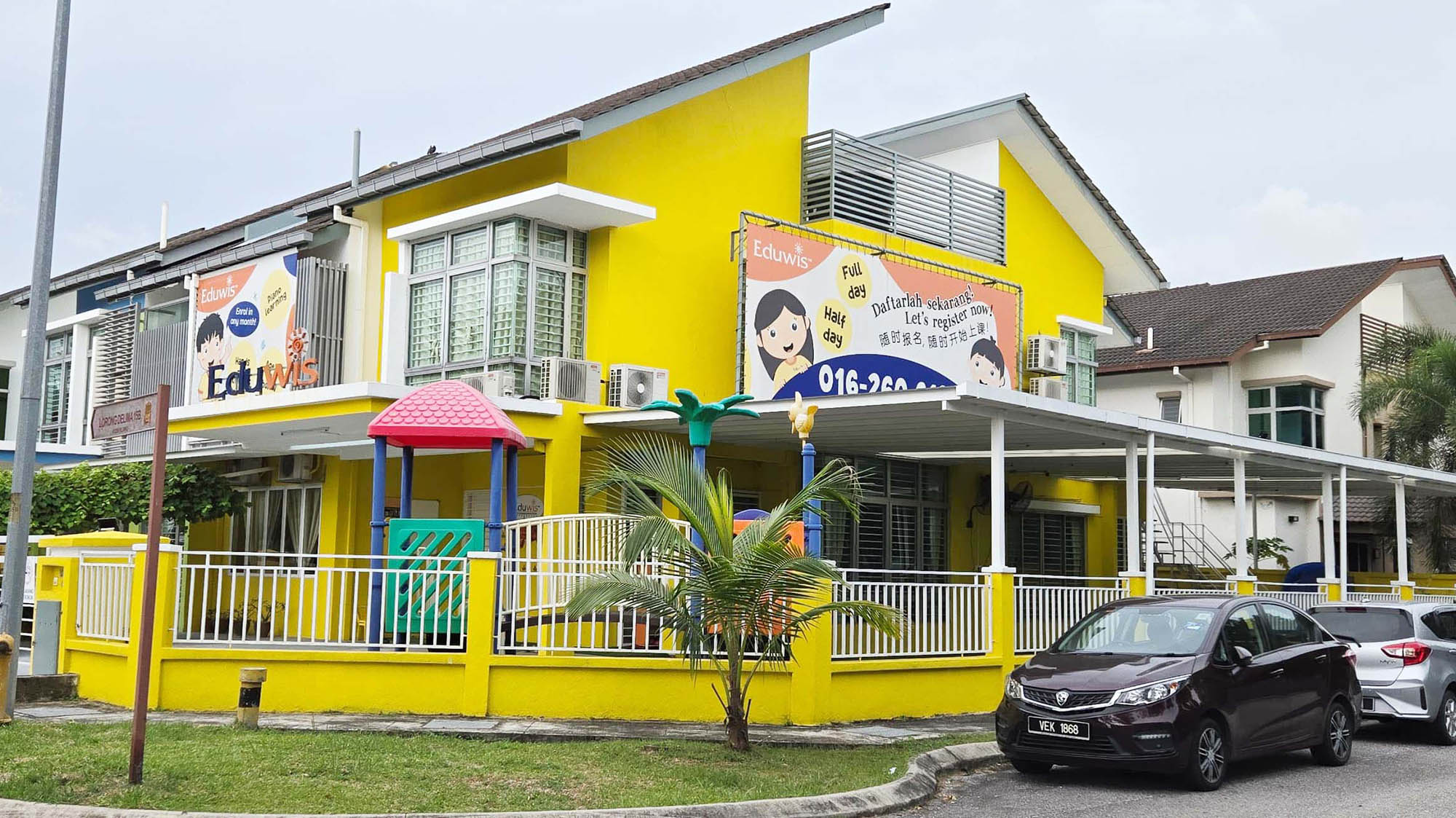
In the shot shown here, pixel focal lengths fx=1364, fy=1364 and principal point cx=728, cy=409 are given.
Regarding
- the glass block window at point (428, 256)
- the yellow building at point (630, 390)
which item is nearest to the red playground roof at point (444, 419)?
the yellow building at point (630, 390)

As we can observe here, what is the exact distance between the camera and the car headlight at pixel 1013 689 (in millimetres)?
10484

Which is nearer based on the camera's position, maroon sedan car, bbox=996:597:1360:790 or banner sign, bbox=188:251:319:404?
maroon sedan car, bbox=996:597:1360:790

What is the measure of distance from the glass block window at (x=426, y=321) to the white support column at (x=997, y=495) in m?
7.49

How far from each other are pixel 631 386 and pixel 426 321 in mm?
3103

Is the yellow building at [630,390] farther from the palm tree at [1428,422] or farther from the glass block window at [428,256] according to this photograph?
the palm tree at [1428,422]

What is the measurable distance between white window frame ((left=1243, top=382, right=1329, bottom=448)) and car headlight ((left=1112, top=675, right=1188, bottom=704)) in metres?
21.6

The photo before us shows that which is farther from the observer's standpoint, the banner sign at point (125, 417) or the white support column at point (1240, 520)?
the white support column at point (1240, 520)

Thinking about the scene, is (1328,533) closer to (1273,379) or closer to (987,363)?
(987,363)

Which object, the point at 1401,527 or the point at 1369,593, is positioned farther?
the point at 1401,527

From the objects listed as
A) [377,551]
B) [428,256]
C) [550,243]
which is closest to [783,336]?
[550,243]

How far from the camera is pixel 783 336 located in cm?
1855

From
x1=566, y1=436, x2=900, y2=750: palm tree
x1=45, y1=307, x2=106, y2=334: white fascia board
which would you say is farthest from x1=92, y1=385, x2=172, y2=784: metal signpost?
x1=45, y1=307, x2=106, y2=334: white fascia board

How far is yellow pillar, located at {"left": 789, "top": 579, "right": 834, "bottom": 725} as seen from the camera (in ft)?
40.4

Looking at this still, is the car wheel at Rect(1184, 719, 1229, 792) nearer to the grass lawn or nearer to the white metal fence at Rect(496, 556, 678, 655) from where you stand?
the grass lawn
